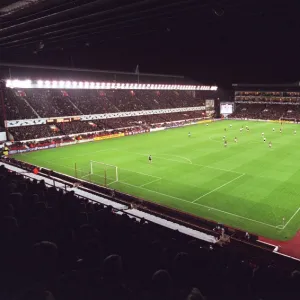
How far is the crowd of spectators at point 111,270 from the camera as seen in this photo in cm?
420

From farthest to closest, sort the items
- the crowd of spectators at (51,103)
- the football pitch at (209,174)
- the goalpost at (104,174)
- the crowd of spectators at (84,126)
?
the crowd of spectators at (51,103) → the crowd of spectators at (84,126) → the goalpost at (104,174) → the football pitch at (209,174)

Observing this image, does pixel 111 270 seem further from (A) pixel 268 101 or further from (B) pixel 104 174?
(A) pixel 268 101

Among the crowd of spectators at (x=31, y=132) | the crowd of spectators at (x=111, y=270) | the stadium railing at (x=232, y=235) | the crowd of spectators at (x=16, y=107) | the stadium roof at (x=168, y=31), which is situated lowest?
the stadium railing at (x=232, y=235)

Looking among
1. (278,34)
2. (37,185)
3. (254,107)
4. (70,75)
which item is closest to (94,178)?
(37,185)

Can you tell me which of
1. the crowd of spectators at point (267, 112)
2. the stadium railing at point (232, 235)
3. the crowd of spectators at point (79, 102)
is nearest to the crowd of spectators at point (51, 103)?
the crowd of spectators at point (79, 102)

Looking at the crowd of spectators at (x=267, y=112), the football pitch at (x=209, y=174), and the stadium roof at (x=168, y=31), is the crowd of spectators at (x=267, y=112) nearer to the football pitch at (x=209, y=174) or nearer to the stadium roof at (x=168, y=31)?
the football pitch at (x=209, y=174)

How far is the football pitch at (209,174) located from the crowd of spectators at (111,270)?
1225 centimetres

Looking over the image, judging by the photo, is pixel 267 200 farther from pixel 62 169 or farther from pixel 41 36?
pixel 62 169

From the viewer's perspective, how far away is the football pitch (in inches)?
769

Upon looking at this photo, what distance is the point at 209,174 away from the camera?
28.5 meters

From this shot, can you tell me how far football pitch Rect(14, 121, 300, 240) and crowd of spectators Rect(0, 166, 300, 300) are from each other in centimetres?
1225

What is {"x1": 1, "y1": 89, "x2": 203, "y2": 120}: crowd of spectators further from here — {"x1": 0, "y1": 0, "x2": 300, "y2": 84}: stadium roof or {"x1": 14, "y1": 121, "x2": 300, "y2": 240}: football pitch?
{"x1": 0, "y1": 0, "x2": 300, "y2": 84}: stadium roof

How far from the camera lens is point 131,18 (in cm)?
1130

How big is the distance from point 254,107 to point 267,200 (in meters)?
81.8
